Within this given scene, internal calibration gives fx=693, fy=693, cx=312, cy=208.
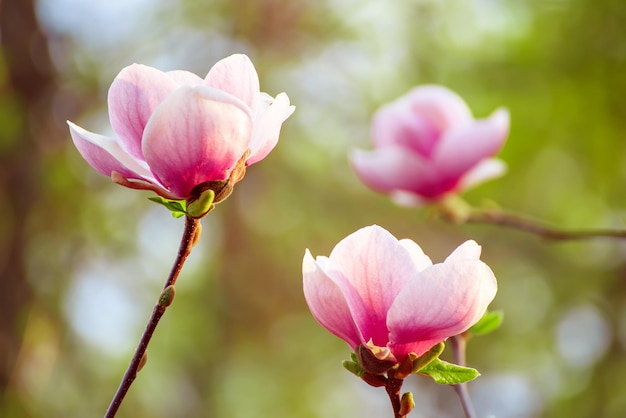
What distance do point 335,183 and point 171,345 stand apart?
5.67 ft

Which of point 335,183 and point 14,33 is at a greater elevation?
point 335,183

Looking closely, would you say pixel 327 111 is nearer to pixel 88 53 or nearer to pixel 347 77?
pixel 347 77

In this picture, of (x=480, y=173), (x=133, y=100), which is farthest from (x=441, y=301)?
(x=480, y=173)

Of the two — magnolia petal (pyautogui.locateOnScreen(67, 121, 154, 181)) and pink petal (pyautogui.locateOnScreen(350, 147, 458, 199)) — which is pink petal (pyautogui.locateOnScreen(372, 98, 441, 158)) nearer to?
pink petal (pyautogui.locateOnScreen(350, 147, 458, 199))

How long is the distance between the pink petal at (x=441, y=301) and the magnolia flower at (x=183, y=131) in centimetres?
14

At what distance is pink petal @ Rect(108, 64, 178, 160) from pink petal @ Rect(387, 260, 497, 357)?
214 mm

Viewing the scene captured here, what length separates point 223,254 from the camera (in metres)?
4.58

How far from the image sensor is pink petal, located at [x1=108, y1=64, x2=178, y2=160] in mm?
478

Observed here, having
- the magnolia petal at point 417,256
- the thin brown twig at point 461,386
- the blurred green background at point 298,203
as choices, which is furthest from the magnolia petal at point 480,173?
the blurred green background at point 298,203

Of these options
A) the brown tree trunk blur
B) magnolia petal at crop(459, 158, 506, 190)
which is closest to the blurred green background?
the brown tree trunk blur

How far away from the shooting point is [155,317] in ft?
1.25

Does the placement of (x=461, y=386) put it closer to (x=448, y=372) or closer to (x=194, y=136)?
(x=448, y=372)

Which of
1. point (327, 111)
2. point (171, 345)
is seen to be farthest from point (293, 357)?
point (327, 111)

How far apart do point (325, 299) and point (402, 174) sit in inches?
25.9
